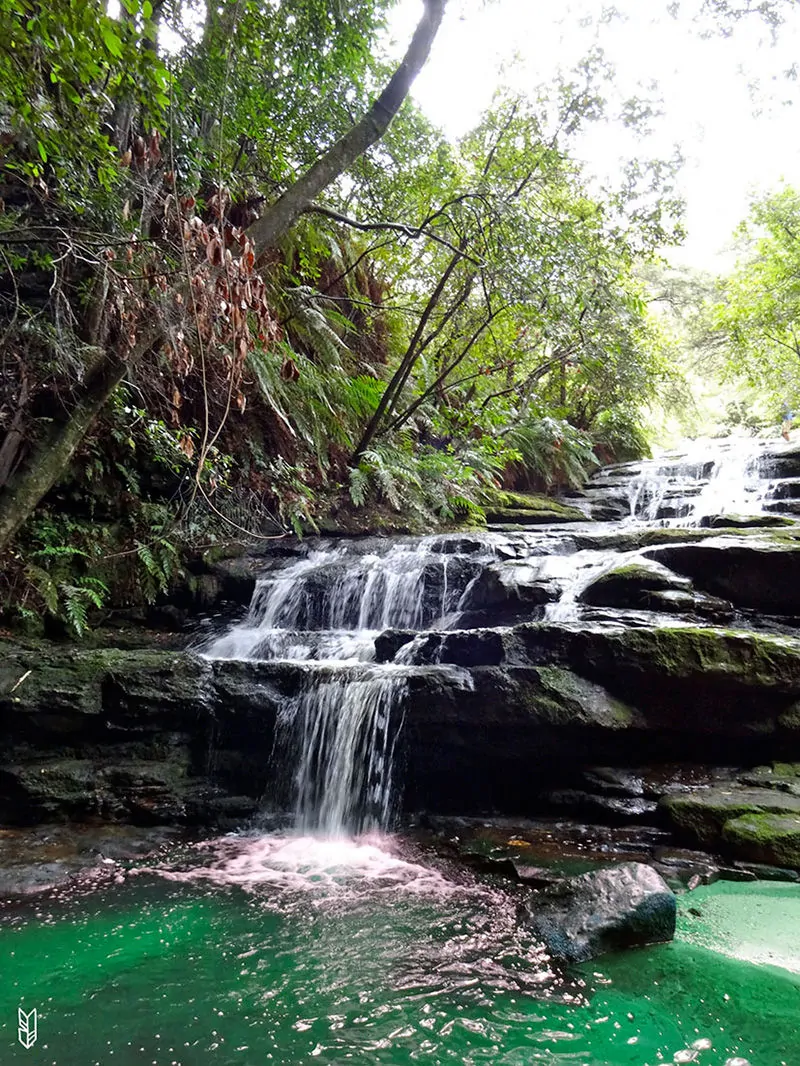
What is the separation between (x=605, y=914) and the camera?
304 cm

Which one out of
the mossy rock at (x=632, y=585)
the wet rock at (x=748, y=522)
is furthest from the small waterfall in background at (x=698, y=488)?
the mossy rock at (x=632, y=585)

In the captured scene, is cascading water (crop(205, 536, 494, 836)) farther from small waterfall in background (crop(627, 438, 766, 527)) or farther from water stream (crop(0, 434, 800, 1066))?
small waterfall in background (crop(627, 438, 766, 527))

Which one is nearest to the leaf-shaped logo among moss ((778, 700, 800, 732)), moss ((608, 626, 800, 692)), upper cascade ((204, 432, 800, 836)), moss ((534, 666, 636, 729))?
upper cascade ((204, 432, 800, 836))

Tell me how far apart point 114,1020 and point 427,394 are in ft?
30.4

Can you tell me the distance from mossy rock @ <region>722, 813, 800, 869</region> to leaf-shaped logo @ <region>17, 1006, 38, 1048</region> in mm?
3921

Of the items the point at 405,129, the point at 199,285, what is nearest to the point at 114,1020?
the point at 199,285

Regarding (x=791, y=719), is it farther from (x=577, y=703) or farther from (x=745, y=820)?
(x=577, y=703)

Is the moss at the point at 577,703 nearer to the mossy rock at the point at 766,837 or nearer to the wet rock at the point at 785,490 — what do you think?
the mossy rock at the point at 766,837

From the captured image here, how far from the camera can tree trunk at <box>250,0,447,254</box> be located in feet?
19.5

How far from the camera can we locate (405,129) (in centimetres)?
930

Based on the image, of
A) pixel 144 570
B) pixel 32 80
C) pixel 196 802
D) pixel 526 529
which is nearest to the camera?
pixel 32 80

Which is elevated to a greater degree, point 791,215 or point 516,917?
point 791,215

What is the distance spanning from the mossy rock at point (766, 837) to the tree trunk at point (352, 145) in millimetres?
6209

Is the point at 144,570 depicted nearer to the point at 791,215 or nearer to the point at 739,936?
the point at 739,936
